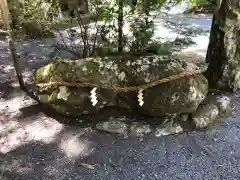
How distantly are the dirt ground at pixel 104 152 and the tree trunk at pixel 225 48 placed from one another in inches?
16.3

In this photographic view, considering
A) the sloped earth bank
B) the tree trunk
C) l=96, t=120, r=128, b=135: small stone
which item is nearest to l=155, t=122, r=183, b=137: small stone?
the sloped earth bank

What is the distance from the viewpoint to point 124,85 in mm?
2844

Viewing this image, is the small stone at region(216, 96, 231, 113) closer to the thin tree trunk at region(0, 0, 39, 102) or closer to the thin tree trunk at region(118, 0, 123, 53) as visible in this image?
the thin tree trunk at region(118, 0, 123, 53)

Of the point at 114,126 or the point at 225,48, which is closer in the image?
the point at 114,126

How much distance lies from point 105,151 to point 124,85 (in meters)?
0.62

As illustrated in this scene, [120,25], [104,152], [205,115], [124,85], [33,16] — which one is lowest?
[104,152]

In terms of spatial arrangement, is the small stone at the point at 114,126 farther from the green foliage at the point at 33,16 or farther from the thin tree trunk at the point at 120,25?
the green foliage at the point at 33,16

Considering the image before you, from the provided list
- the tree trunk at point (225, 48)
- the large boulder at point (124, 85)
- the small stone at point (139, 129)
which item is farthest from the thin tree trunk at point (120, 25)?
the small stone at point (139, 129)

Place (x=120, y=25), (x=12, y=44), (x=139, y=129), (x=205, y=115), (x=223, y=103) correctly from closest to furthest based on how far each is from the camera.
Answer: (x=139, y=129), (x=205, y=115), (x=223, y=103), (x=12, y=44), (x=120, y=25)

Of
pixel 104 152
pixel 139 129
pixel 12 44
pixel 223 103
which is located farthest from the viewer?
pixel 12 44

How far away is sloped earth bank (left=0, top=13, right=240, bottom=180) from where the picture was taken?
94.5 inches

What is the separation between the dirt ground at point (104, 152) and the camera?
2.39 m

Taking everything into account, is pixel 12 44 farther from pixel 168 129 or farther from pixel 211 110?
pixel 211 110

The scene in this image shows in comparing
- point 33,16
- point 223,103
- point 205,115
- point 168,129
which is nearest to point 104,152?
point 168,129
